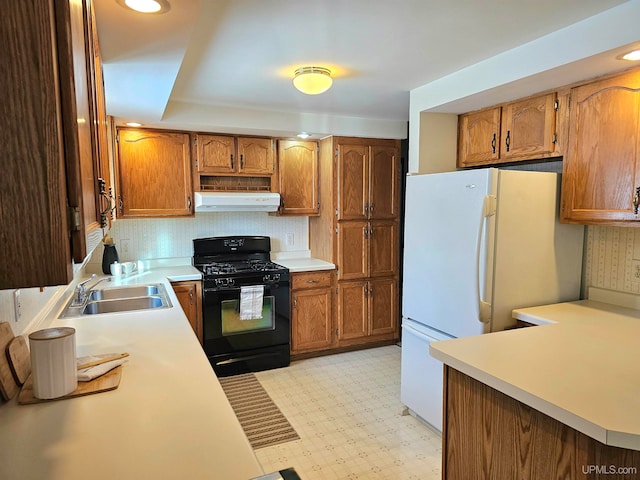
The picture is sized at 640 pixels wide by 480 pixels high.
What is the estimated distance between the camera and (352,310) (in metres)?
4.14

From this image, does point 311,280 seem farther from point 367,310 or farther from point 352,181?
point 352,181

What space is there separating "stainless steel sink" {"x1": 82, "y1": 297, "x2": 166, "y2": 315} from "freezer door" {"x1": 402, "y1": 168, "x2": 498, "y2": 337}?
Answer: 1.69 meters

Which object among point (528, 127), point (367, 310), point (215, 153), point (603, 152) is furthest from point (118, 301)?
point (603, 152)

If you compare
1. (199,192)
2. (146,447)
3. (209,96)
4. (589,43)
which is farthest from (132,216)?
(589,43)

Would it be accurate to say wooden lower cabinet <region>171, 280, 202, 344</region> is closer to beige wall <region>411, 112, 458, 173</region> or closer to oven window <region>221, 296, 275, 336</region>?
oven window <region>221, 296, 275, 336</region>

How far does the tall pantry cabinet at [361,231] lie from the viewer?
157 inches

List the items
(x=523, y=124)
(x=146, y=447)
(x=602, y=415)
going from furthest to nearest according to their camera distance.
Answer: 1. (x=523, y=124)
2. (x=602, y=415)
3. (x=146, y=447)

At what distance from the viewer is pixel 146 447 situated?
1003mm

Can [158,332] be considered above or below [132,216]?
below

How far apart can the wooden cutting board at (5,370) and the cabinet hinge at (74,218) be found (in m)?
0.86

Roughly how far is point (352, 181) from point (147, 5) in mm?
2800

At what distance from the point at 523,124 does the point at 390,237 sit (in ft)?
6.38

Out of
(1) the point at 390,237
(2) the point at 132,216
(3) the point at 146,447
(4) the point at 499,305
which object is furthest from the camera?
(1) the point at 390,237

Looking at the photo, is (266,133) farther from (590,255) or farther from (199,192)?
(590,255)
